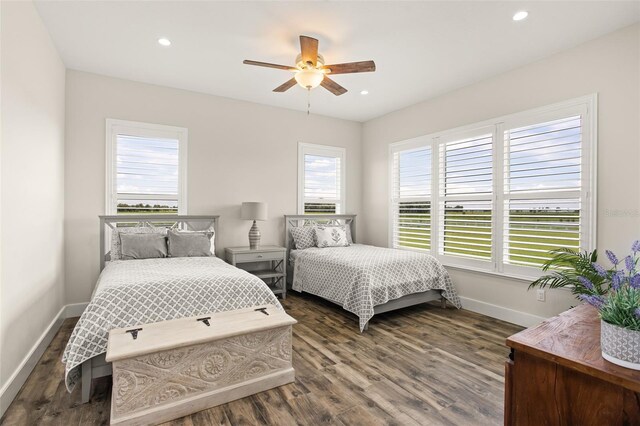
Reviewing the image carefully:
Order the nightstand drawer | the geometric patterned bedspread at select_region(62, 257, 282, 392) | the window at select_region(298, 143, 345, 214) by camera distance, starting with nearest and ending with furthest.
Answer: the geometric patterned bedspread at select_region(62, 257, 282, 392) → the nightstand drawer → the window at select_region(298, 143, 345, 214)

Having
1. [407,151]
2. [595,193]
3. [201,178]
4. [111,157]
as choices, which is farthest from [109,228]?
[595,193]

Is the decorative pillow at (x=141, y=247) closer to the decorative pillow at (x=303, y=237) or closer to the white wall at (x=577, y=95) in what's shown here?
the decorative pillow at (x=303, y=237)

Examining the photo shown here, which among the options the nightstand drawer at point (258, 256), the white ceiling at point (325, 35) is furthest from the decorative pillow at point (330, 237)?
the white ceiling at point (325, 35)

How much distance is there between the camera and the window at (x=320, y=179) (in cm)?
517

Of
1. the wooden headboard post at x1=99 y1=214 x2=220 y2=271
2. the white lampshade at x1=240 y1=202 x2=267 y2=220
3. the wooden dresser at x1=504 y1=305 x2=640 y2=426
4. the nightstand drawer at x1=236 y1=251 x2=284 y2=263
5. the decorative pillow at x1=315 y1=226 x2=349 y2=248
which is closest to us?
the wooden dresser at x1=504 y1=305 x2=640 y2=426

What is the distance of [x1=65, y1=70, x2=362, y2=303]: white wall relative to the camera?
365 centimetres

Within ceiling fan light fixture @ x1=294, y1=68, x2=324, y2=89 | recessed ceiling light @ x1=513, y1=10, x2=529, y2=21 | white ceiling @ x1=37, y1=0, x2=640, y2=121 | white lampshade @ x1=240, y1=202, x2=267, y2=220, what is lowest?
white lampshade @ x1=240, y1=202, x2=267, y2=220

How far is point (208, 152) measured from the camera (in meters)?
4.38

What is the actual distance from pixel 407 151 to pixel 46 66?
4296 millimetres

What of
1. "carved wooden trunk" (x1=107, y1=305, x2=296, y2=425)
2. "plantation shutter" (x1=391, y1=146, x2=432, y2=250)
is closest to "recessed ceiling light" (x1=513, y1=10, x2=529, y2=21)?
"plantation shutter" (x1=391, y1=146, x2=432, y2=250)

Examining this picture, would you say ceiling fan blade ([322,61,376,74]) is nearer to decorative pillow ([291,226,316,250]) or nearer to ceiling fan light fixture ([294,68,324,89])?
ceiling fan light fixture ([294,68,324,89])

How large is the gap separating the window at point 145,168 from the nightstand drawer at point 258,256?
0.96 m

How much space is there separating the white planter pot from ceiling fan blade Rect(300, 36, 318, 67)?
249 cm

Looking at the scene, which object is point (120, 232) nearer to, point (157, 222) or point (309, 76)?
point (157, 222)
